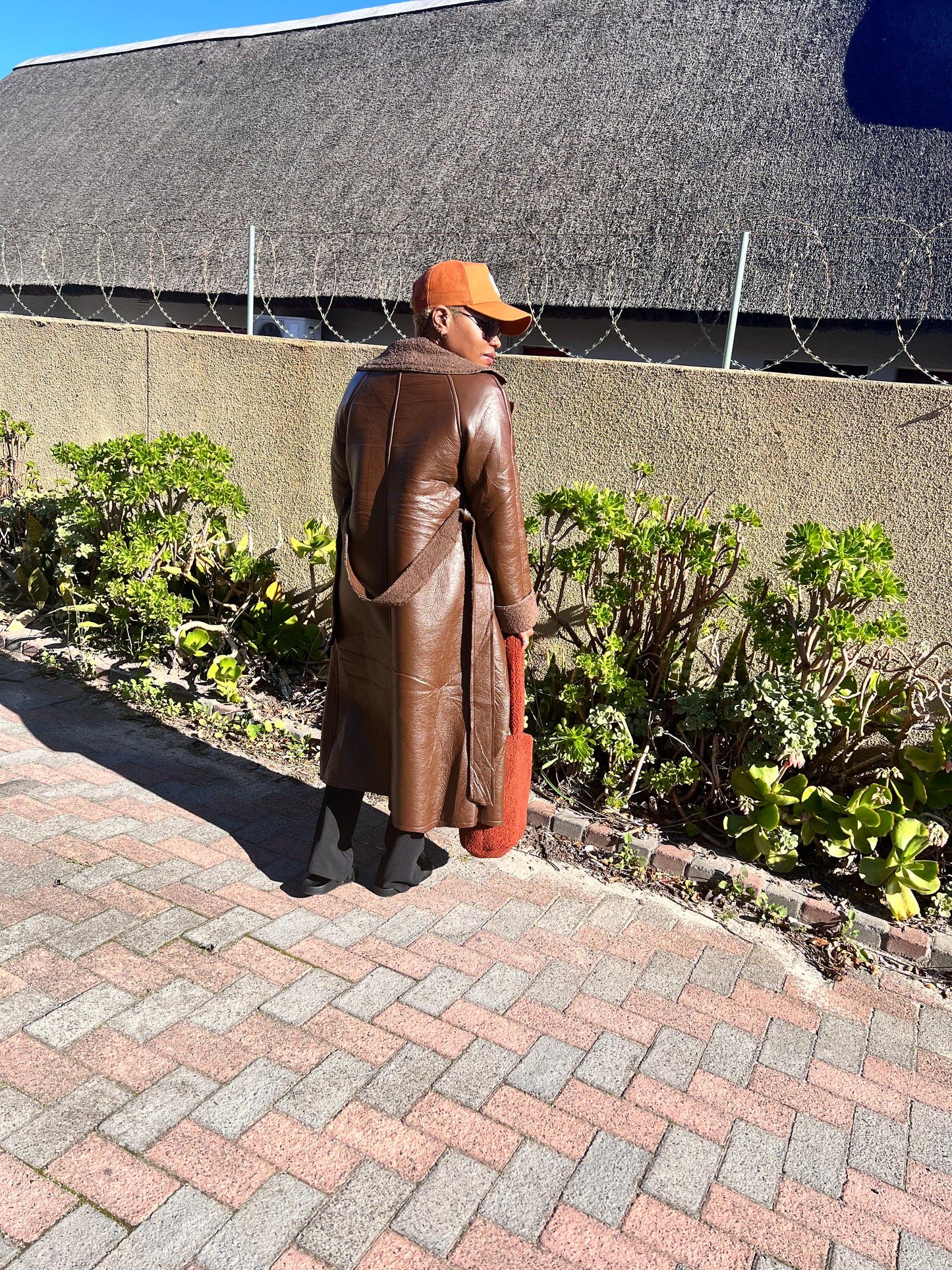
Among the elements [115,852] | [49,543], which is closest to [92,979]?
[115,852]

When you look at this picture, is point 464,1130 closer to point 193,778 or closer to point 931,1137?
point 931,1137

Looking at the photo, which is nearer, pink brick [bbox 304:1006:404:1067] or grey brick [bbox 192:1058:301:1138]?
grey brick [bbox 192:1058:301:1138]

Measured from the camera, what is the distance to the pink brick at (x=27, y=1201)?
181 cm

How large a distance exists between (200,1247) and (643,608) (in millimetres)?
2769

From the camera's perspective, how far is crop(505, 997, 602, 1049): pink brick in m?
2.55

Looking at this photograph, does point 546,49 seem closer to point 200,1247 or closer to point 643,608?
point 643,608

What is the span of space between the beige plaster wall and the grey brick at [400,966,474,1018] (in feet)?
7.43

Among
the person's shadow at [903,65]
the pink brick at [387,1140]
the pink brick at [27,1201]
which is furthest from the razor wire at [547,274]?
the pink brick at [27,1201]

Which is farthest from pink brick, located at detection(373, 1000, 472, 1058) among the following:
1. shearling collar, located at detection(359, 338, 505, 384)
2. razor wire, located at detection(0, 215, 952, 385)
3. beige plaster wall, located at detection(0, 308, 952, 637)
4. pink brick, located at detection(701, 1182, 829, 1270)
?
razor wire, located at detection(0, 215, 952, 385)

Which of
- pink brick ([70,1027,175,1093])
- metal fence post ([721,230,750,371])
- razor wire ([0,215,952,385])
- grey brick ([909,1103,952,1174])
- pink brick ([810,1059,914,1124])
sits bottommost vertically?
grey brick ([909,1103,952,1174])

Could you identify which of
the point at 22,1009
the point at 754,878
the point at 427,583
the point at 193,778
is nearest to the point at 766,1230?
the point at 754,878

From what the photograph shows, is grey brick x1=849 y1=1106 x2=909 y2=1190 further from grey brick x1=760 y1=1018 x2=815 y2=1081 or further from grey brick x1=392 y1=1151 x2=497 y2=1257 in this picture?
grey brick x1=392 y1=1151 x2=497 y2=1257

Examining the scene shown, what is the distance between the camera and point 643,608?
3.90 meters

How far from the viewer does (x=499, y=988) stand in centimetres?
273
